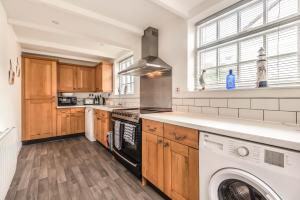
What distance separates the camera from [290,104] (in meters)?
1.21

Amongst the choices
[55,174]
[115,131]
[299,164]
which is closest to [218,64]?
[299,164]

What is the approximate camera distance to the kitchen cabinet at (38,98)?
3.53 meters

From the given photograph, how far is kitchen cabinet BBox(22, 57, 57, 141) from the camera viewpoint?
3527mm

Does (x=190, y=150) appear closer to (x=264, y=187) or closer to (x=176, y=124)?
(x=176, y=124)

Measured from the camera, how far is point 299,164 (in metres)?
0.70

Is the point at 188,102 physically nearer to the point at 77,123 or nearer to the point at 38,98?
the point at 77,123

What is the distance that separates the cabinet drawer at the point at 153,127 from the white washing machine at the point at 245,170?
1.73 ft

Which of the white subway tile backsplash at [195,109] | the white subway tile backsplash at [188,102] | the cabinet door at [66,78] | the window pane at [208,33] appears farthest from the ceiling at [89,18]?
the white subway tile backsplash at [195,109]

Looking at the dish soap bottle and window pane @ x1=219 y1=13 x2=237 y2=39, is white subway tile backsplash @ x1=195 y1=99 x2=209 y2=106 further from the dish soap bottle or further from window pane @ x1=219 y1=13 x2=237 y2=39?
window pane @ x1=219 y1=13 x2=237 y2=39

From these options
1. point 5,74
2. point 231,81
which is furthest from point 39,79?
point 231,81

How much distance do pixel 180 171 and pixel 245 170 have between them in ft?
1.98

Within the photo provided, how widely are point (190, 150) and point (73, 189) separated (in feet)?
5.22

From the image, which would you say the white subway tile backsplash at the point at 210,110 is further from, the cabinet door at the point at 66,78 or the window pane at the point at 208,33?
the cabinet door at the point at 66,78

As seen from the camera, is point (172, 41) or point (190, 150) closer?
point (190, 150)
